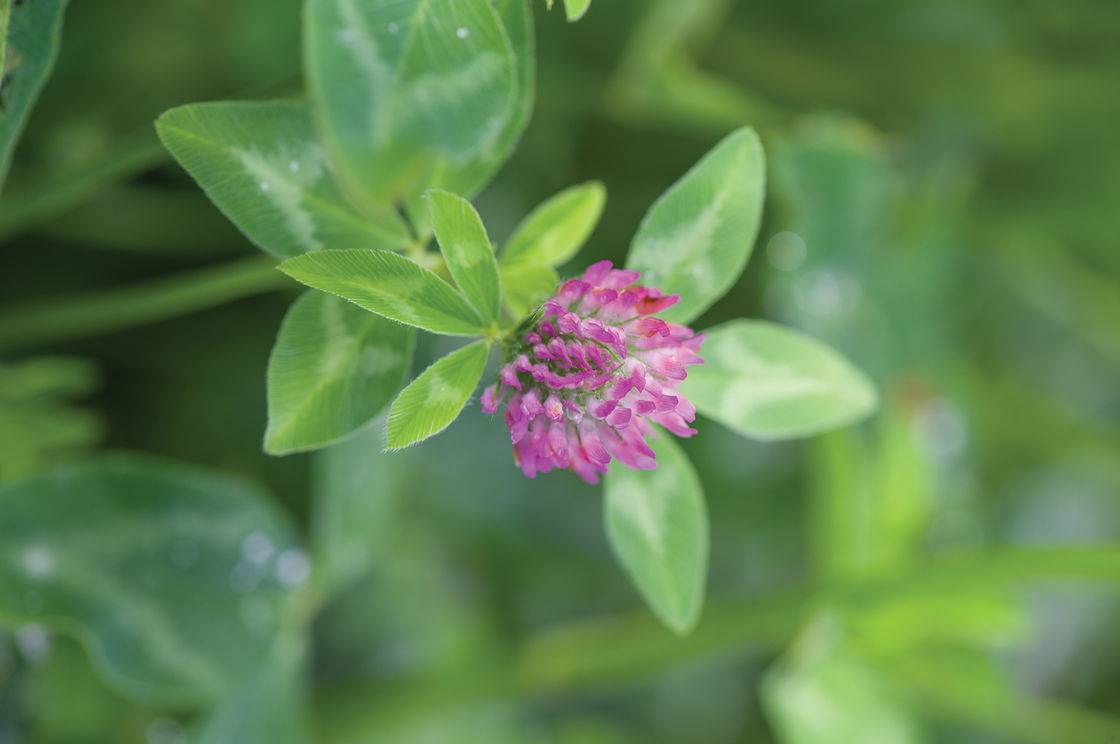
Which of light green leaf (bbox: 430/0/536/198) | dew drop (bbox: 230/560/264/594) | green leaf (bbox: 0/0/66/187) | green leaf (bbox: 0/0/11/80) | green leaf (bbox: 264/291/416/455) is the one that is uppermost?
green leaf (bbox: 0/0/11/80)

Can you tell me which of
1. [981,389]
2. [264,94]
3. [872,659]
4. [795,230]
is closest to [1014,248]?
[981,389]

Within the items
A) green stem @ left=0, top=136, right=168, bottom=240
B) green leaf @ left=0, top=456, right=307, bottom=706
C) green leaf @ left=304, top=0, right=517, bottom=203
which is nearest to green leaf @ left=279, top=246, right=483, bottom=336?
green leaf @ left=304, top=0, right=517, bottom=203

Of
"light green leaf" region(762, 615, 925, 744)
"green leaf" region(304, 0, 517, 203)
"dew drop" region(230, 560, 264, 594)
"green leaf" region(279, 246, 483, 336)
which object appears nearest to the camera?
"green leaf" region(279, 246, 483, 336)

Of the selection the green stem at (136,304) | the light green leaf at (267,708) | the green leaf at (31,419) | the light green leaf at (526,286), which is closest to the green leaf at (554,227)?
the light green leaf at (526,286)

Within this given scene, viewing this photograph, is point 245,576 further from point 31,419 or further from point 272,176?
point 272,176

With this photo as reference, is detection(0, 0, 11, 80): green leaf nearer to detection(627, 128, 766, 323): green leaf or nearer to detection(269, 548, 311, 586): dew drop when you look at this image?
detection(627, 128, 766, 323): green leaf

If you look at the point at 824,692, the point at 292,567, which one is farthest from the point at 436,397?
the point at 824,692

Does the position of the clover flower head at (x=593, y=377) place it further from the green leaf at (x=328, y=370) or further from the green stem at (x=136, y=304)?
the green stem at (x=136, y=304)
